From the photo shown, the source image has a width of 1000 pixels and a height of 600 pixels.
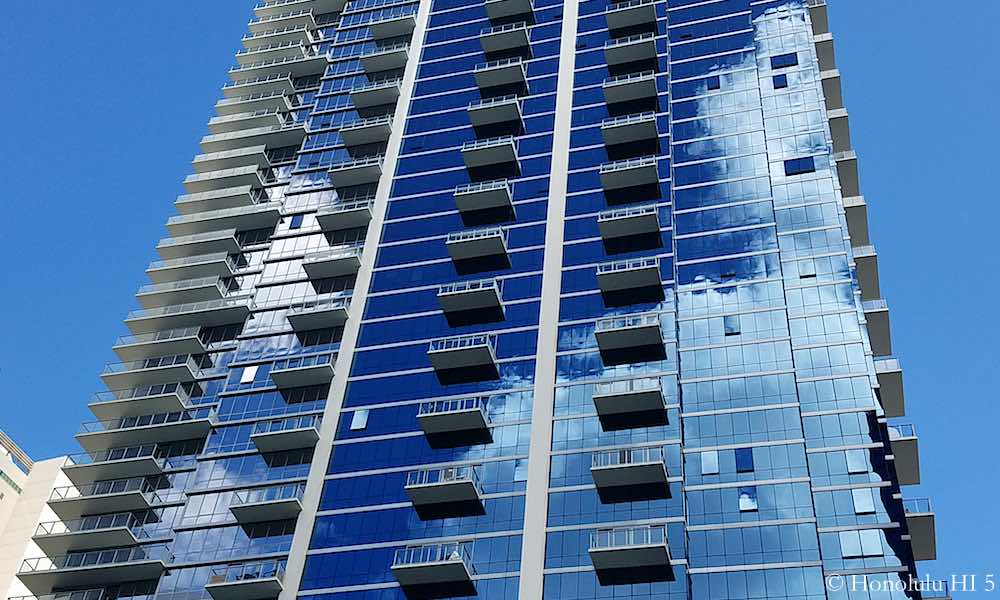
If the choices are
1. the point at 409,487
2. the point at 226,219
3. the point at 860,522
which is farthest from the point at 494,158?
the point at 860,522

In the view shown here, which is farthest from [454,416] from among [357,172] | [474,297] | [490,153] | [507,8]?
[507,8]

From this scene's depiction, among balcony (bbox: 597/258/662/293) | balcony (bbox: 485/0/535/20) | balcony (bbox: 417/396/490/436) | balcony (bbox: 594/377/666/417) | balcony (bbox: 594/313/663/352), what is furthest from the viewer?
balcony (bbox: 485/0/535/20)

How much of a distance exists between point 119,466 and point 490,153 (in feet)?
111

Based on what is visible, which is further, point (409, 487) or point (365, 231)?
point (365, 231)

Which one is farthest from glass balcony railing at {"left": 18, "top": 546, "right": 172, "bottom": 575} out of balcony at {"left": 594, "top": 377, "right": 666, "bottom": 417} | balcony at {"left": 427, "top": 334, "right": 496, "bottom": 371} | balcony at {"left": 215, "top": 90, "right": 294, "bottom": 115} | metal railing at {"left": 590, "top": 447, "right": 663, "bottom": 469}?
balcony at {"left": 215, "top": 90, "right": 294, "bottom": 115}

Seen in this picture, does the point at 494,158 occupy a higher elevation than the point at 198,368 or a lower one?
higher

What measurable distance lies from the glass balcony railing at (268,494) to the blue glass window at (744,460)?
2585 centimetres

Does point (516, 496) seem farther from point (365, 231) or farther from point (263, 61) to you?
point (263, 61)

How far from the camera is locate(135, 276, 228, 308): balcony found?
8644cm

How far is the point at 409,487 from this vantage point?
217 feet

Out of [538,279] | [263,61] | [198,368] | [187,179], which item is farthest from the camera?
[263,61]

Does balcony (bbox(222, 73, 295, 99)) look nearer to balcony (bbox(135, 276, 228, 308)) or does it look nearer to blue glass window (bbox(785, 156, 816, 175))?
balcony (bbox(135, 276, 228, 308))

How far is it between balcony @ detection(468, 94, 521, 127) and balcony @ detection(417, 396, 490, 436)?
2659 centimetres

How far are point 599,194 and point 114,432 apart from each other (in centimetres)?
3732
